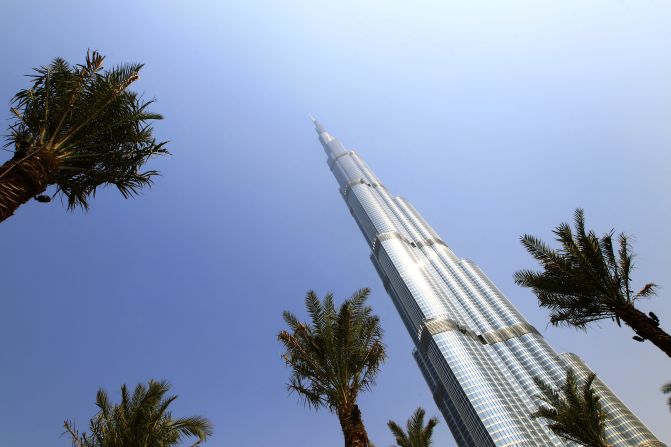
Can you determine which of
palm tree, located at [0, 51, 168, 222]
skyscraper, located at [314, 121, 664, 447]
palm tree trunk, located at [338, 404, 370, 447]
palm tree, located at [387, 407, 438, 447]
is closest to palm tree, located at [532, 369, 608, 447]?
palm tree, located at [387, 407, 438, 447]

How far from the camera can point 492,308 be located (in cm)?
18125

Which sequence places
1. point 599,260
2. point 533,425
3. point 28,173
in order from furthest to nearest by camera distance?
1. point 533,425
2. point 599,260
3. point 28,173

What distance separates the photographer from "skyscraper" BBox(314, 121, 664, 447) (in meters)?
125

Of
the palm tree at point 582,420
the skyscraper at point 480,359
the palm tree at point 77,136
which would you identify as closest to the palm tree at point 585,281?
the palm tree at point 582,420

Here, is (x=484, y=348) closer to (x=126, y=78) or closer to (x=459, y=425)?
(x=459, y=425)

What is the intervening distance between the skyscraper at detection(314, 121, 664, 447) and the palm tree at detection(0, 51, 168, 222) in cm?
13465

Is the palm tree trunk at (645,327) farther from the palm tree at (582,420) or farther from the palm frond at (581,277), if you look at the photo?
the palm tree at (582,420)

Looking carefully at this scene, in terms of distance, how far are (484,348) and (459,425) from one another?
2910 centimetres

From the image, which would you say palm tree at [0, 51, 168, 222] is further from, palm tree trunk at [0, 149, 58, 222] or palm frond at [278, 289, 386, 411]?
palm frond at [278, 289, 386, 411]

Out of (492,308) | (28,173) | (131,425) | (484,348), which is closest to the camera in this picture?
(28,173)

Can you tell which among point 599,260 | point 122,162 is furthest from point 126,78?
point 599,260

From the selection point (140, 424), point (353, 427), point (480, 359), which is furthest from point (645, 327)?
point (480, 359)

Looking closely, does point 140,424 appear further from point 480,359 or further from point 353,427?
point 480,359

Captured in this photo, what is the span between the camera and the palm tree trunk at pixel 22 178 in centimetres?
812
